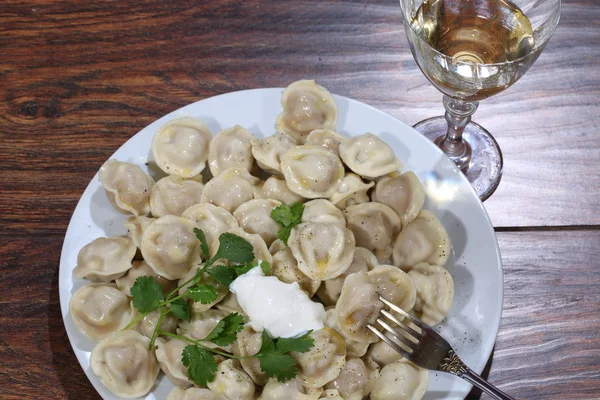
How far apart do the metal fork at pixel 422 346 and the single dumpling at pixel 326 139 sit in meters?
0.49

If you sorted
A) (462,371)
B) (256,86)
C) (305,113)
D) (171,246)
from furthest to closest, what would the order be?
(256,86), (305,113), (171,246), (462,371)

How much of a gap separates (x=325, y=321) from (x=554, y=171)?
947 mm

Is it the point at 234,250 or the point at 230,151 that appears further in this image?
the point at 230,151

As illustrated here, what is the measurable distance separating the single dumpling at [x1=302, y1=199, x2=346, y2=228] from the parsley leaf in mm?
27

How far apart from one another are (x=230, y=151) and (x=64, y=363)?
0.75 m

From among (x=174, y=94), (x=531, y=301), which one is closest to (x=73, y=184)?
(x=174, y=94)

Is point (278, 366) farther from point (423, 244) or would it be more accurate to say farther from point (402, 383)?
point (423, 244)

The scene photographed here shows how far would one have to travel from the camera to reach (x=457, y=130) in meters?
2.04

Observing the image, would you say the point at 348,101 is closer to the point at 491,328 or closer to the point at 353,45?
the point at 353,45

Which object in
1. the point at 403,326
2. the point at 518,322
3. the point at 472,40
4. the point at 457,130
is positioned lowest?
the point at 518,322

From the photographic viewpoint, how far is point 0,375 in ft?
5.92

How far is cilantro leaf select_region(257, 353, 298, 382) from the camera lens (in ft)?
4.96

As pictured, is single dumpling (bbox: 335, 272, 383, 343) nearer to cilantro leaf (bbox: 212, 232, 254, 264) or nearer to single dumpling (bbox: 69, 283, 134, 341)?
cilantro leaf (bbox: 212, 232, 254, 264)

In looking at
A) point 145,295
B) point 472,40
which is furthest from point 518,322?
point 145,295
